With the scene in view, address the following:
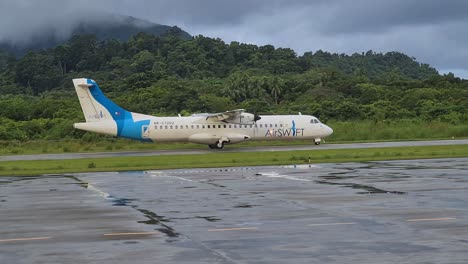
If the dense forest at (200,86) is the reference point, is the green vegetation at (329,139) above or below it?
below

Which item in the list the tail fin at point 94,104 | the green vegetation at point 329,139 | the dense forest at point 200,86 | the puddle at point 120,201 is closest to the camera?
the puddle at point 120,201

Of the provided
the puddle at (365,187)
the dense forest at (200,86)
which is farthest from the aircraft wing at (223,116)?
the puddle at (365,187)

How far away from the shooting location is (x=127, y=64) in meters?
154

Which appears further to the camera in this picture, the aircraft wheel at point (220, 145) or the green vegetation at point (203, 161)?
the aircraft wheel at point (220, 145)

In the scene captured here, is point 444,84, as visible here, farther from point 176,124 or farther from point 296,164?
point 296,164

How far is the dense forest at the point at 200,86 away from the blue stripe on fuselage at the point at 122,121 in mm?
16647

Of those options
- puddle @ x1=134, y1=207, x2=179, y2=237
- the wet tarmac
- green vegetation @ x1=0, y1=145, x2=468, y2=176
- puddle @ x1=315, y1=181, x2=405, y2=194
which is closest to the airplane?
green vegetation @ x1=0, y1=145, x2=468, y2=176

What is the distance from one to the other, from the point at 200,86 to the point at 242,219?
9969 centimetres

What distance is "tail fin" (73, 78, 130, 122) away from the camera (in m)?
51.6

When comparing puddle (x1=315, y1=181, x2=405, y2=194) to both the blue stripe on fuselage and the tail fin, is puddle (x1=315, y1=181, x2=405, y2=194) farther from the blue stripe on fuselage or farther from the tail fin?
the tail fin

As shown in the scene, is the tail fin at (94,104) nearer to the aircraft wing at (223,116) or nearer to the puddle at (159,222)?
the aircraft wing at (223,116)

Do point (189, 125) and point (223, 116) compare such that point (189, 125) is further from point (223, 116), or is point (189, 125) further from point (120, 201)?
point (120, 201)

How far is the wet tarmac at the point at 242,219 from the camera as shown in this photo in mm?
11469

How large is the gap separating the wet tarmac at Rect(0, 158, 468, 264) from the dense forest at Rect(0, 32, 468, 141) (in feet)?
152
